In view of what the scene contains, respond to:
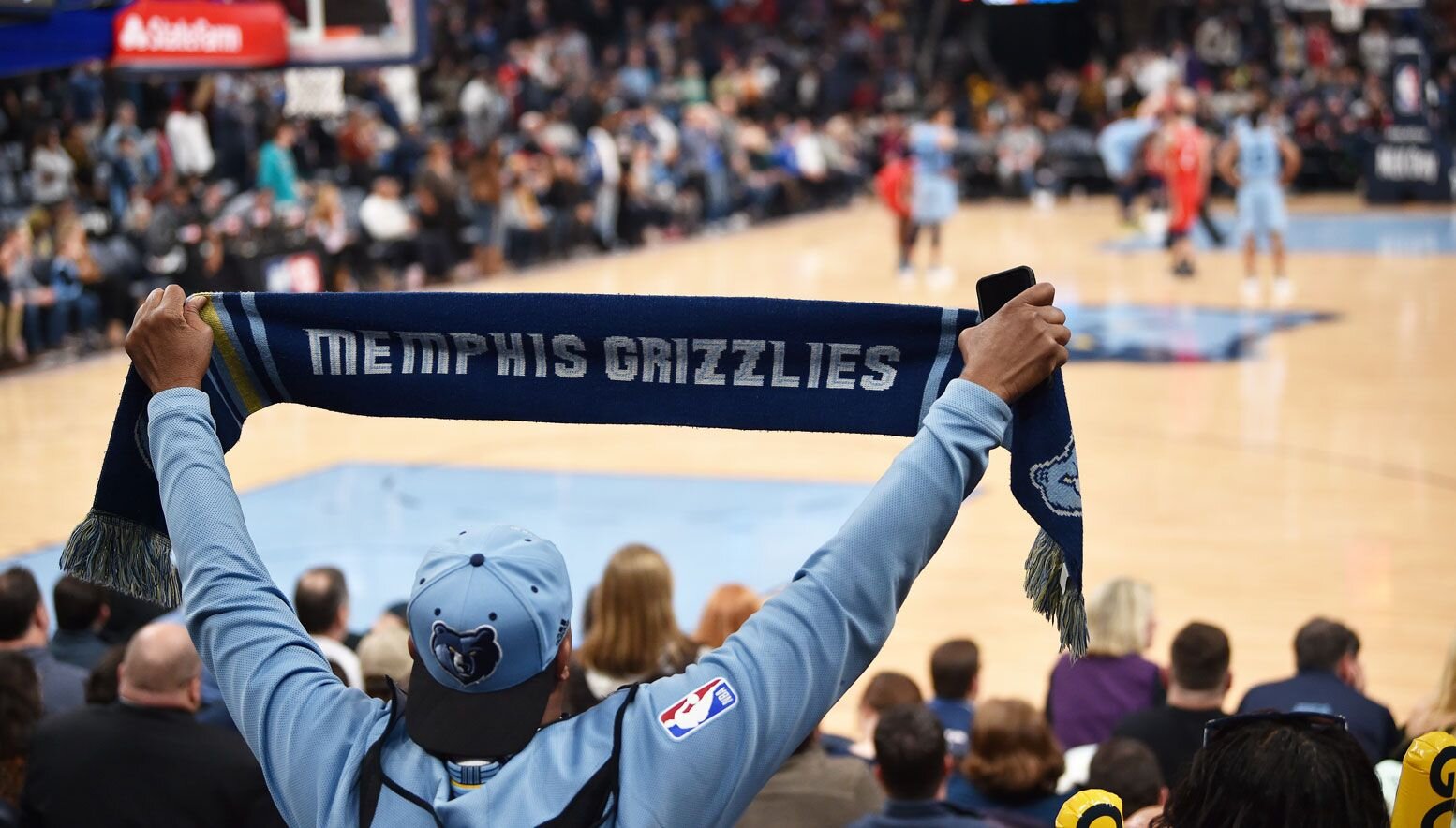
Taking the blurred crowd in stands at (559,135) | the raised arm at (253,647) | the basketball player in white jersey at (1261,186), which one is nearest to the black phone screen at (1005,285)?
the raised arm at (253,647)

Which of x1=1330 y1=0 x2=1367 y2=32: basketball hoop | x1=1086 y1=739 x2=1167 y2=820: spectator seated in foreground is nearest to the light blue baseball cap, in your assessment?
x1=1086 y1=739 x2=1167 y2=820: spectator seated in foreground

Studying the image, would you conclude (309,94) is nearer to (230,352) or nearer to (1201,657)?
(1201,657)

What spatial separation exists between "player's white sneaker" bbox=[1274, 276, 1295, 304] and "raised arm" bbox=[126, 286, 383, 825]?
15.4 m

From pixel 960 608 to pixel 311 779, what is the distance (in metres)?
5.86

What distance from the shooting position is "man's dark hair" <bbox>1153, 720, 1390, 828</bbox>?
1.86 m

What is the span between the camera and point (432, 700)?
1.87 meters

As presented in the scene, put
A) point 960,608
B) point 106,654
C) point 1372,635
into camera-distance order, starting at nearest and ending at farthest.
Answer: point 106,654 < point 1372,635 < point 960,608

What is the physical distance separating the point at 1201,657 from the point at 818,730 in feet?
3.26

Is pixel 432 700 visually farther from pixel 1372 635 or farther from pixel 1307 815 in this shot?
pixel 1372 635

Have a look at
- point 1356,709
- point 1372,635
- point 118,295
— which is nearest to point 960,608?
point 1372,635

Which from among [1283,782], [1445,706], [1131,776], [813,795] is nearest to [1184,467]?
[1445,706]

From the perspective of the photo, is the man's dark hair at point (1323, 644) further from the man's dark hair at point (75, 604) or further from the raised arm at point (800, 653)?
the man's dark hair at point (75, 604)

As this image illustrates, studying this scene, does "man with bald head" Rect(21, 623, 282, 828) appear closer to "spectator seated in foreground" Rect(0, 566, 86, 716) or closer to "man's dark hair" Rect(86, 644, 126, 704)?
"man's dark hair" Rect(86, 644, 126, 704)

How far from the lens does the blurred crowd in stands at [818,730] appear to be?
345 centimetres
